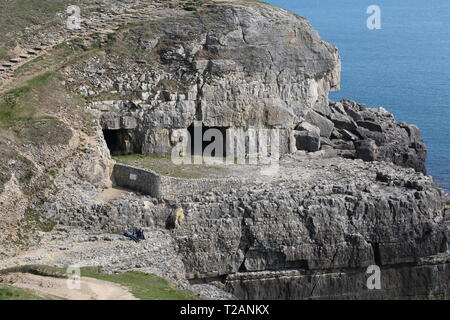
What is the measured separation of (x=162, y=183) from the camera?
49.6 meters

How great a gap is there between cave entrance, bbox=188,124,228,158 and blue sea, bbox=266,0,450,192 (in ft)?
78.0

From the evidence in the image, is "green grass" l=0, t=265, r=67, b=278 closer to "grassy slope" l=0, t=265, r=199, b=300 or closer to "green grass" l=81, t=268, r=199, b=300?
"grassy slope" l=0, t=265, r=199, b=300

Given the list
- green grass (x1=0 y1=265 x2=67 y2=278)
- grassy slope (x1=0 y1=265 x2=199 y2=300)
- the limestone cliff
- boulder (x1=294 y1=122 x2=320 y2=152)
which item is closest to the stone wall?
the limestone cliff

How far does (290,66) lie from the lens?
60.0 meters

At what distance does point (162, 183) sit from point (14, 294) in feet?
47.2

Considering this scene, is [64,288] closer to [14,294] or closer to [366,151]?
[14,294]

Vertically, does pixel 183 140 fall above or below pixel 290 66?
below

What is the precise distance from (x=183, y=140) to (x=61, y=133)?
8082 millimetres

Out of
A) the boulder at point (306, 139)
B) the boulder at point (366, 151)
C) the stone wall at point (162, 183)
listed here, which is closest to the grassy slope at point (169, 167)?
the stone wall at point (162, 183)

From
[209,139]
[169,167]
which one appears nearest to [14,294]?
[169,167]

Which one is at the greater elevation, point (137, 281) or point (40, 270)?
point (40, 270)
